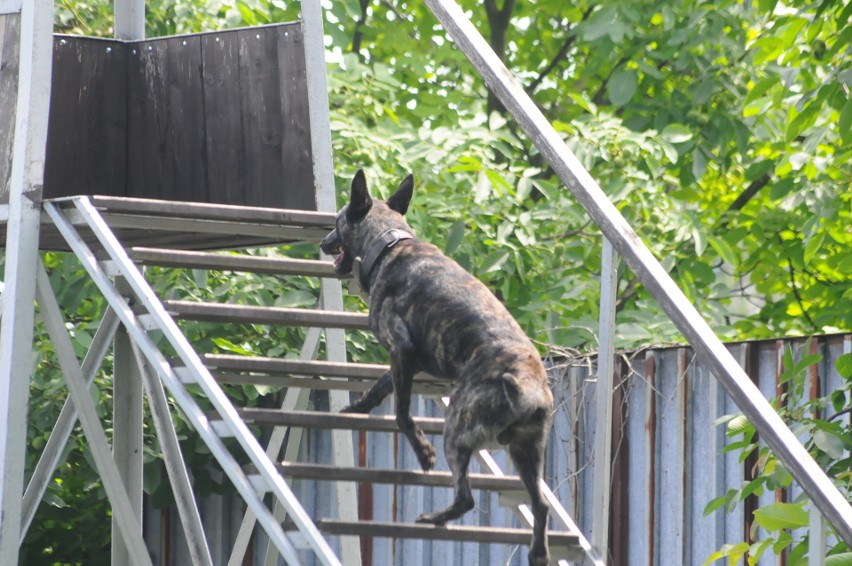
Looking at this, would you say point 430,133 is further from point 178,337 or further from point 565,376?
point 178,337

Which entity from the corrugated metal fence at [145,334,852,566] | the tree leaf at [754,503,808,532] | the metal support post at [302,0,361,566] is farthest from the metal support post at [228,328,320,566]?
the tree leaf at [754,503,808,532]

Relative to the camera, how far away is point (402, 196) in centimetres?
541

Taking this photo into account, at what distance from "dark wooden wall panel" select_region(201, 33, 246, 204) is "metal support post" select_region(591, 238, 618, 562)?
270 centimetres

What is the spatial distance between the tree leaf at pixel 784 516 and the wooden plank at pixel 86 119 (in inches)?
151

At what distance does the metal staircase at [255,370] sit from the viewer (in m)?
4.52

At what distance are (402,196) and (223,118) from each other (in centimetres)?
180

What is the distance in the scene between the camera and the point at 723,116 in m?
10.3

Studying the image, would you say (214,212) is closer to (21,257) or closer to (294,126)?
(21,257)

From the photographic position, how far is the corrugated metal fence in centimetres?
651

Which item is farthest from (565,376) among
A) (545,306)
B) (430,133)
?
(430,133)

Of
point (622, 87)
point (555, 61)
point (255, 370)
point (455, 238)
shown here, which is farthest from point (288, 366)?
point (555, 61)

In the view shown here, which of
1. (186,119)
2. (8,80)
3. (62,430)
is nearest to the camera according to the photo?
(8,80)

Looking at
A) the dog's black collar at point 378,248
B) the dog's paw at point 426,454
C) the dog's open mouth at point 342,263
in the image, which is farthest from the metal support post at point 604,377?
the dog's open mouth at point 342,263

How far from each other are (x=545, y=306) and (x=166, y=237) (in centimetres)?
308
